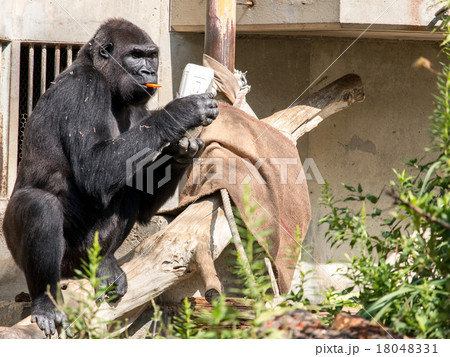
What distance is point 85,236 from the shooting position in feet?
11.5

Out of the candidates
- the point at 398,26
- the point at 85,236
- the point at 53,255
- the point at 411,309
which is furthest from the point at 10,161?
the point at 411,309

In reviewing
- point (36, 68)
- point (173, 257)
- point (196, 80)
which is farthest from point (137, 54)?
point (36, 68)

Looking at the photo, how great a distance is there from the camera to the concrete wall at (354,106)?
596 centimetres

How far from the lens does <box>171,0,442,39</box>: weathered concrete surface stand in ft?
16.2

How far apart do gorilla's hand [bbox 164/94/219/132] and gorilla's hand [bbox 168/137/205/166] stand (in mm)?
99

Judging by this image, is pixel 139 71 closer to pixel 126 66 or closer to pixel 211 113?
pixel 126 66

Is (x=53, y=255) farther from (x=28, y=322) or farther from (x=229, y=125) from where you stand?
(x=229, y=125)

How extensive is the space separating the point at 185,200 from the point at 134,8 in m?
2.43

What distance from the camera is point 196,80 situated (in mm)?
4207

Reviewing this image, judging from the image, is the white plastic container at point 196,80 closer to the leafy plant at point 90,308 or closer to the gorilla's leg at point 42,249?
the gorilla's leg at point 42,249

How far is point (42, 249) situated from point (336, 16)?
10.0ft

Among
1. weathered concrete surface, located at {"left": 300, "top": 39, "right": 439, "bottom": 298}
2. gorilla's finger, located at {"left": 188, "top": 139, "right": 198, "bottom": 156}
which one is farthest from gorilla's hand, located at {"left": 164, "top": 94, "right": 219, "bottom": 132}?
weathered concrete surface, located at {"left": 300, "top": 39, "right": 439, "bottom": 298}

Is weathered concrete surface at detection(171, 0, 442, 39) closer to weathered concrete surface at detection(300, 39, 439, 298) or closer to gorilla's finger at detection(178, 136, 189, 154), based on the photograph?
weathered concrete surface at detection(300, 39, 439, 298)

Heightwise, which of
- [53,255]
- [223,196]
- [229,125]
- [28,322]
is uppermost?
[229,125]
